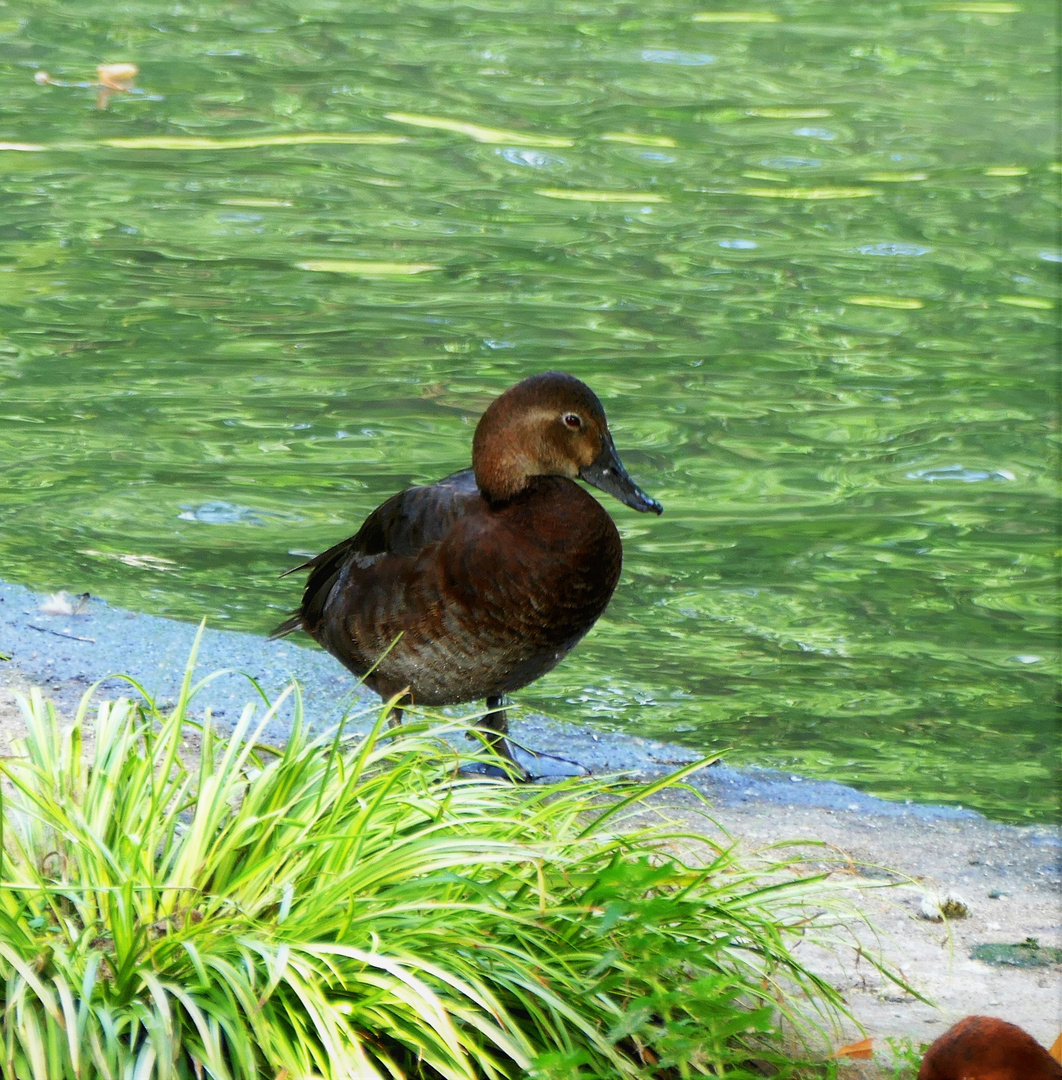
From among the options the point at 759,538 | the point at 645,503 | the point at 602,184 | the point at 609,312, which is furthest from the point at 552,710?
the point at 602,184

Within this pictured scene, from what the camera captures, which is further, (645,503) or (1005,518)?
(1005,518)

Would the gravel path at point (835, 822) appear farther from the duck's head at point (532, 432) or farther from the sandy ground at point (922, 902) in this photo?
the duck's head at point (532, 432)

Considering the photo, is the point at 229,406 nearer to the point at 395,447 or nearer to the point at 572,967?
the point at 395,447

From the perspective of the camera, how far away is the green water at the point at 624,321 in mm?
6137

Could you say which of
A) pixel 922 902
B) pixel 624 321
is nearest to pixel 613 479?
pixel 922 902

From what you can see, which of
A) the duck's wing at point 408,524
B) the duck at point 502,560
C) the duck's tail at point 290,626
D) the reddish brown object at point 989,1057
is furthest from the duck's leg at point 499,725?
the reddish brown object at point 989,1057

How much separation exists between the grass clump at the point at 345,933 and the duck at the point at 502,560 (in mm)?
1046

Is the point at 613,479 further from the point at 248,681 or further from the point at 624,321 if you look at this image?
the point at 624,321

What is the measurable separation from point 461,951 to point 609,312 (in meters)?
6.73

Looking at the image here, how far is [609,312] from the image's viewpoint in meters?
9.36

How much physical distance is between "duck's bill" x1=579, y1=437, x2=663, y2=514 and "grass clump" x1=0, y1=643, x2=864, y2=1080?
1.40 metres

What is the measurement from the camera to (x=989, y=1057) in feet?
9.18

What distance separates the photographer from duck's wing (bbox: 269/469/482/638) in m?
Result: 4.62

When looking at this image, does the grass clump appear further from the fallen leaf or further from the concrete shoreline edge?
the concrete shoreline edge
